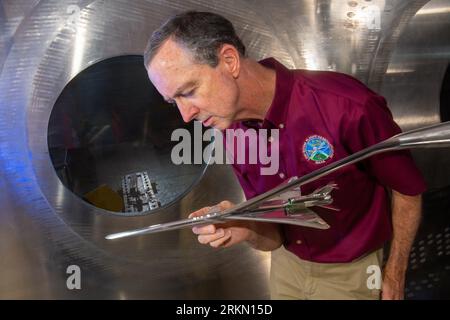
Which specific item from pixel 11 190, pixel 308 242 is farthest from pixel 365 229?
pixel 11 190

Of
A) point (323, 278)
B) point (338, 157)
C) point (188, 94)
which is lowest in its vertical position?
point (323, 278)

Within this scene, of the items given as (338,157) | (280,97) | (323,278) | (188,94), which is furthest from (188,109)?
(323,278)

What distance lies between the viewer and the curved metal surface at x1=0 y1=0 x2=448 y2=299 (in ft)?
3.12

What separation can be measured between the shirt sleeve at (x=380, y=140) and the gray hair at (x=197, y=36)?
0.75 feet

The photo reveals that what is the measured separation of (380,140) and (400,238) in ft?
0.66

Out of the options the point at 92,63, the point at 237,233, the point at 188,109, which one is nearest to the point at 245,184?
the point at 237,233

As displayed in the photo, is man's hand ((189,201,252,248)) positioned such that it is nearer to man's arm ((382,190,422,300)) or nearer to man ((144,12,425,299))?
man ((144,12,425,299))

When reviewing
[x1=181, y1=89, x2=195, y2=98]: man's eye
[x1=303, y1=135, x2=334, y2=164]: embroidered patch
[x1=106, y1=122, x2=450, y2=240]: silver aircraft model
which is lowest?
[x1=106, y1=122, x2=450, y2=240]: silver aircraft model

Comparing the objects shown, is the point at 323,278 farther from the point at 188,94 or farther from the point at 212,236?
the point at 188,94

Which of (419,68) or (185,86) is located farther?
(419,68)

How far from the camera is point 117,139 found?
0.98 metres

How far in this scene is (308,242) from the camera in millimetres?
958

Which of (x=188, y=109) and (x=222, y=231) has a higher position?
(x=188, y=109)

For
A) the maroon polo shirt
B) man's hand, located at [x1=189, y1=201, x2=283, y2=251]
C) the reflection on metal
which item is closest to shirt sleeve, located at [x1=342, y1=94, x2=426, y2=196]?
the maroon polo shirt
